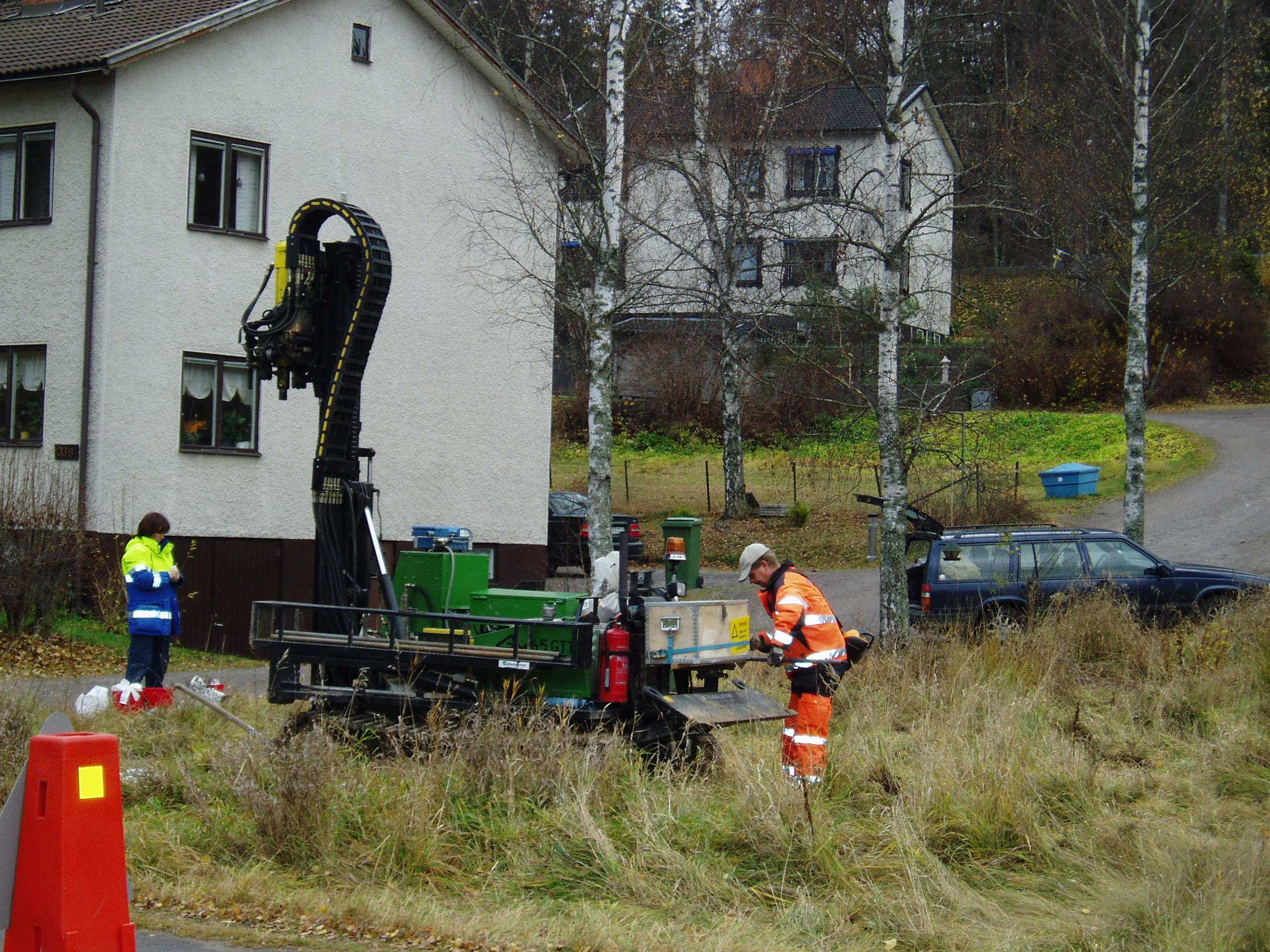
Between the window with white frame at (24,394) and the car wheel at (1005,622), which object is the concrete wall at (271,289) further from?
the car wheel at (1005,622)

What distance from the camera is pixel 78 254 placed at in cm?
1891

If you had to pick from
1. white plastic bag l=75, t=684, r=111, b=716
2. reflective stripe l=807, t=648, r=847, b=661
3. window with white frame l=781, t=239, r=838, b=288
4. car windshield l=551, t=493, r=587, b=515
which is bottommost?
white plastic bag l=75, t=684, r=111, b=716

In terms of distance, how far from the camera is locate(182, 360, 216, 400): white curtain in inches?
765

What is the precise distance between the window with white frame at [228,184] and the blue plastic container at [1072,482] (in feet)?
57.4

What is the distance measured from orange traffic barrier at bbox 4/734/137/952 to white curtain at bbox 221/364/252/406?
15642mm

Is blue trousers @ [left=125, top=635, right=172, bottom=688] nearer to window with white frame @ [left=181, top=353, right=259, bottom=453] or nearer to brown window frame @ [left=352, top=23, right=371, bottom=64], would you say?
window with white frame @ [left=181, top=353, right=259, bottom=453]

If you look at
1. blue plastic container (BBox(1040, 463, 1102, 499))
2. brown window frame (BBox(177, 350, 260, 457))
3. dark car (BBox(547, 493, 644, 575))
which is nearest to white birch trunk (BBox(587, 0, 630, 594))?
dark car (BBox(547, 493, 644, 575))

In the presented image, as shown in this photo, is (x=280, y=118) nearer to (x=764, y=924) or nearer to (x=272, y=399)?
(x=272, y=399)

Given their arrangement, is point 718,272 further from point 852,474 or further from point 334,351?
point 334,351

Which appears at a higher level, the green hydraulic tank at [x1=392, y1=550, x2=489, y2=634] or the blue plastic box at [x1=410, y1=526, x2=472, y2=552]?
the blue plastic box at [x1=410, y1=526, x2=472, y2=552]

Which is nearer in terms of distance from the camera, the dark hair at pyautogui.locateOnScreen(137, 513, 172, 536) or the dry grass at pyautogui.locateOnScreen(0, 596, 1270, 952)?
the dry grass at pyautogui.locateOnScreen(0, 596, 1270, 952)

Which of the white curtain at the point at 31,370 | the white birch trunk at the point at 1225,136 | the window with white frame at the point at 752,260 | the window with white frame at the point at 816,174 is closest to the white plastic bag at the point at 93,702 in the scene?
the window with white frame at the point at 816,174

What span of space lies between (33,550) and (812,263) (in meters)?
10.0

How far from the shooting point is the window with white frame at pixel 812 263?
604 inches
